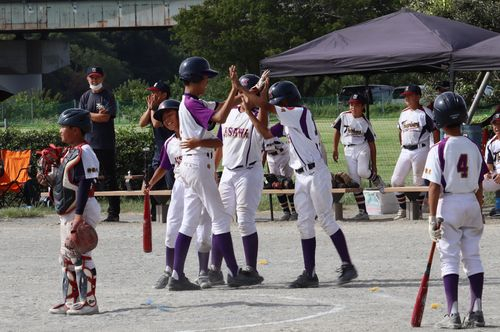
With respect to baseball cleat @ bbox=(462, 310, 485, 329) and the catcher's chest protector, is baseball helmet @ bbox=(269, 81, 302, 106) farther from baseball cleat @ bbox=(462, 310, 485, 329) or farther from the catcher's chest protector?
baseball cleat @ bbox=(462, 310, 485, 329)

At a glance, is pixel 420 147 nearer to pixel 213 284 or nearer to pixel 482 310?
pixel 213 284

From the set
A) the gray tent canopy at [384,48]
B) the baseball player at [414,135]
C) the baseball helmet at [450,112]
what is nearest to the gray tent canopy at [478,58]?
the gray tent canopy at [384,48]

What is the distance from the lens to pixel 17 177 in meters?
18.6

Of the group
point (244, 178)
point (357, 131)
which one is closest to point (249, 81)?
point (244, 178)

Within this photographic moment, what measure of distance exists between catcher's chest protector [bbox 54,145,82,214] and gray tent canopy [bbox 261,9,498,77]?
8045mm

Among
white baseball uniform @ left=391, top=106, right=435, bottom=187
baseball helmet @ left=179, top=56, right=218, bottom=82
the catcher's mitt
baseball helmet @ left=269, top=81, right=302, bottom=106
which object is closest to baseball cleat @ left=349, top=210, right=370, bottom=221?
white baseball uniform @ left=391, top=106, right=435, bottom=187

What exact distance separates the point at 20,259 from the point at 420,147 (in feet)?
19.6

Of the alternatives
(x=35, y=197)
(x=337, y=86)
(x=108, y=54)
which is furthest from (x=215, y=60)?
(x=35, y=197)

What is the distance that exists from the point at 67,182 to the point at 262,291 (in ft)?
7.13

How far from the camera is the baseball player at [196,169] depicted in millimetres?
10344

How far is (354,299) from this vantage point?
9797 millimetres

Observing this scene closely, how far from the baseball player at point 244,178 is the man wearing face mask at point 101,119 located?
578 centimetres

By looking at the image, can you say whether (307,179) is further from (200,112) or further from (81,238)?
(81,238)

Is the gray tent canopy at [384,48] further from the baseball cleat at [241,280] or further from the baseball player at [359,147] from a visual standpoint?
the baseball cleat at [241,280]
